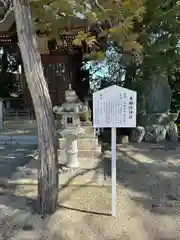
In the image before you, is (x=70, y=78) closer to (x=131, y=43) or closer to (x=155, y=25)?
(x=155, y=25)

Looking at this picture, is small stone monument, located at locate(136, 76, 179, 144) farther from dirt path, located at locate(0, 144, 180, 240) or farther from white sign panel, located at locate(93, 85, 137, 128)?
white sign panel, located at locate(93, 85, 137, 128)

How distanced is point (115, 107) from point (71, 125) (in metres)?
1.95

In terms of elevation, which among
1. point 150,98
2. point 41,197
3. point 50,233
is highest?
point 150,98

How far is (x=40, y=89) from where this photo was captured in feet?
10.6

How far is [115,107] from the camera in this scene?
3.27 m

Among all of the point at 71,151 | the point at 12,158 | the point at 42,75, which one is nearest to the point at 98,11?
the point at 42,75

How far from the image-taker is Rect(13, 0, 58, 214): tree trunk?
3178 millimetres

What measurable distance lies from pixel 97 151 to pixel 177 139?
323 centimetres

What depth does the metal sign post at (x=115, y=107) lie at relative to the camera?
10.7 ft

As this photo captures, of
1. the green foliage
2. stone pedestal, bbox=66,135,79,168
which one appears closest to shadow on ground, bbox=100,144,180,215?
stone pedestal, bbox=66,135,79,168

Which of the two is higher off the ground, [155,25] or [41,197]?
[155,25]

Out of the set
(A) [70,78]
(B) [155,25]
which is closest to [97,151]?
(B) [155,25]

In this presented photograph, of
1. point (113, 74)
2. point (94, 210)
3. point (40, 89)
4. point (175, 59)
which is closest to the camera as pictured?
point (40, 89)

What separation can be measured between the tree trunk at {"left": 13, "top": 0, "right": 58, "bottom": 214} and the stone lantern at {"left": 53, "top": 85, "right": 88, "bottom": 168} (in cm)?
147
